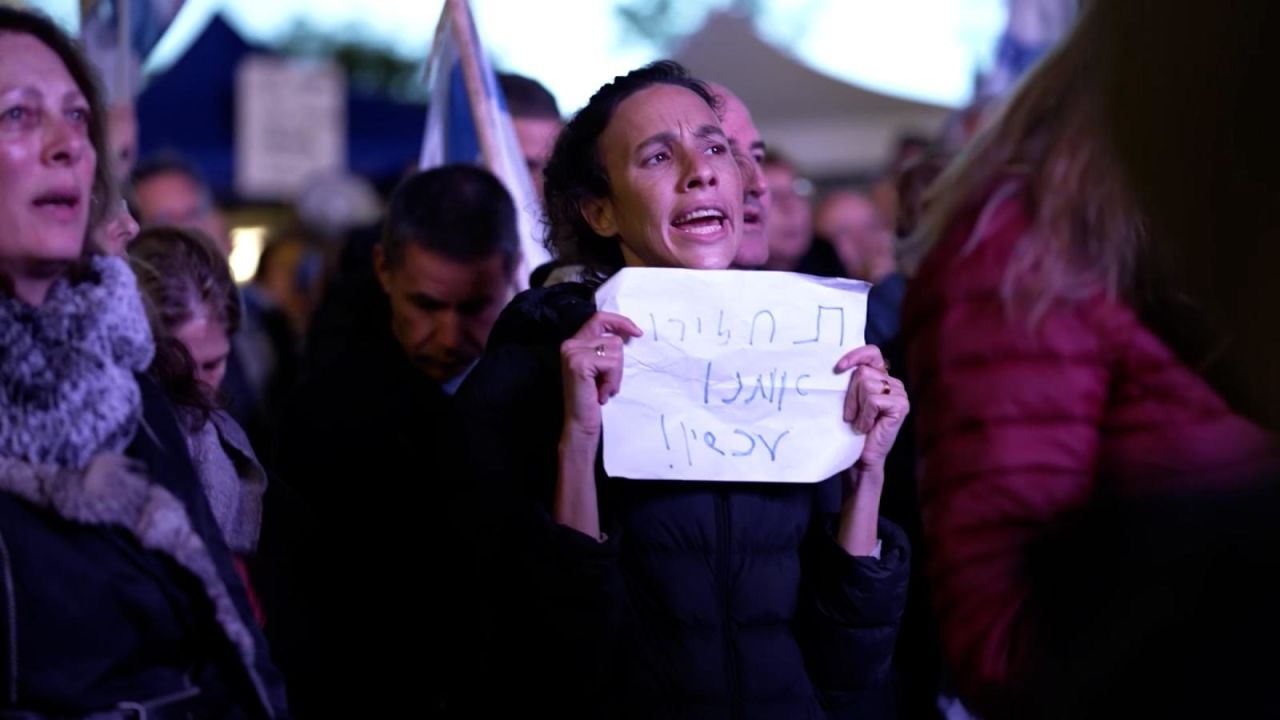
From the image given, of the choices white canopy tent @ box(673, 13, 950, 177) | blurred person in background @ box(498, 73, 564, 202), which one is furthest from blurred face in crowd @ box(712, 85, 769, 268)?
white canopy tent @ box(673, 13, 950, 177)

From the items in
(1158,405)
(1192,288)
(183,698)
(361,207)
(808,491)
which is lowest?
(361,207)

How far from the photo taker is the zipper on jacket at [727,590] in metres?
2.45

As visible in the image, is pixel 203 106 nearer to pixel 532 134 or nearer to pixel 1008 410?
pixel 532 134

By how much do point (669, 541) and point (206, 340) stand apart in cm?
151

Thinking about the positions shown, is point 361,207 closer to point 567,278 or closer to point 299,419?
point 299,419

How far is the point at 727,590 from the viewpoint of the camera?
2.49 meters

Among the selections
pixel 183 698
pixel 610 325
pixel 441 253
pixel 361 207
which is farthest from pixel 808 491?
pixel 361 207

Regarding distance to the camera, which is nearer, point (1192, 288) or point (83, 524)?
point (1192, 288)

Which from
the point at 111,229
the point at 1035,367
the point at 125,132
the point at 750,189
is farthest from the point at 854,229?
the point at 1035,367

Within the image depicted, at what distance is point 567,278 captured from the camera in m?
2.93

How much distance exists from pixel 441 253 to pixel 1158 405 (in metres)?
2.05

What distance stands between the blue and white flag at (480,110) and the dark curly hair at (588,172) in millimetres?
947

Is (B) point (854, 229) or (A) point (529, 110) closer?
(A) point (529, 110)

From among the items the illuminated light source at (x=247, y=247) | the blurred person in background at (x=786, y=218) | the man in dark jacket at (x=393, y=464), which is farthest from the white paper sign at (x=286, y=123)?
the man in dark jacket at (x=393, y=464)
